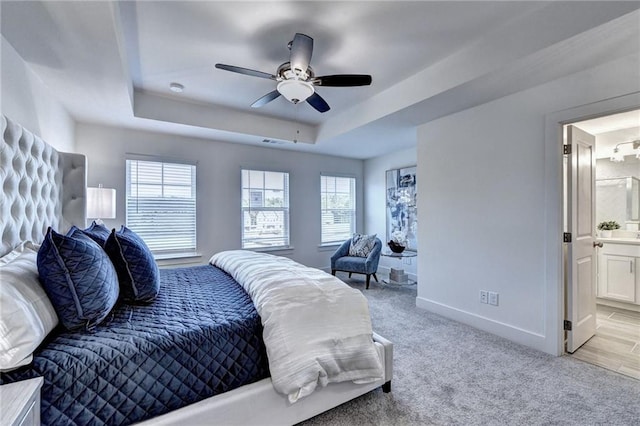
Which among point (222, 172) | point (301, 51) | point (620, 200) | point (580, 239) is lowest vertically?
point (580, 239)

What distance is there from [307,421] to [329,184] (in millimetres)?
4435

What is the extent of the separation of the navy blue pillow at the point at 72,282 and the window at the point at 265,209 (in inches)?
130

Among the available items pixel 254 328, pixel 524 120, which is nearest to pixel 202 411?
pixel 254 328

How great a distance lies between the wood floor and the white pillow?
367cm

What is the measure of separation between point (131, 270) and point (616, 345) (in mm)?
4082

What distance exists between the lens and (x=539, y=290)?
102 inches

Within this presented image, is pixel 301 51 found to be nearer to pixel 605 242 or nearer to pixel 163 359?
pixel 163 359

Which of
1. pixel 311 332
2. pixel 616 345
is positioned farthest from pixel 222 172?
pixel 616 345

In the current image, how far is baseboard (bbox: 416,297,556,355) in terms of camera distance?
8.53 ft

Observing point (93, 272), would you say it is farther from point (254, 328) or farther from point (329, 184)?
point (329, 184)

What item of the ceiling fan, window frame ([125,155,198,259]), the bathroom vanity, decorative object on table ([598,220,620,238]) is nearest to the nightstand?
the ceiling fan

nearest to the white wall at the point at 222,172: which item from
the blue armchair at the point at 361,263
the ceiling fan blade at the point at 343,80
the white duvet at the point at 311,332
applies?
the blue armchair at the point at 361,263

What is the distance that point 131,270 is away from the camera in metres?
1.74

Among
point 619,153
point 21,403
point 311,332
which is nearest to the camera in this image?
point 21,403
